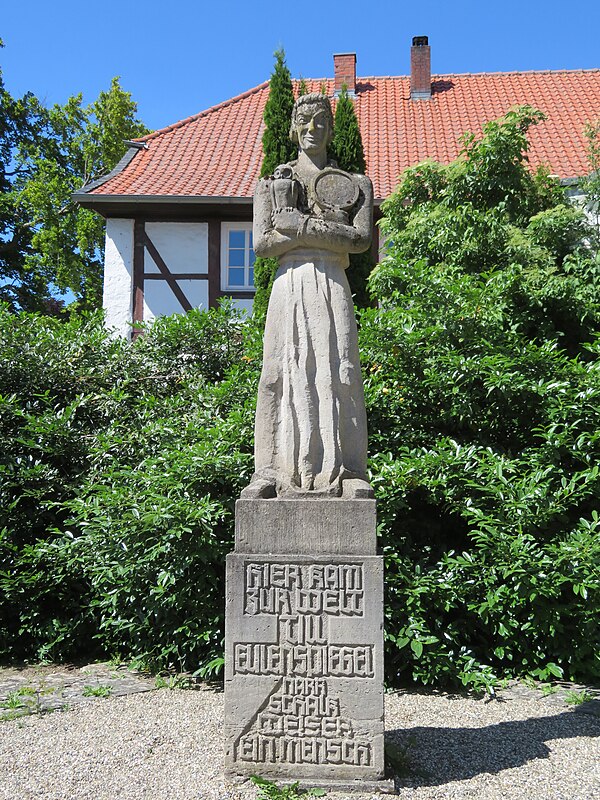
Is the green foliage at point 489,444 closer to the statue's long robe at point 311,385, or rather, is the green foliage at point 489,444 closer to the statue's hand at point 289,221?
the statue's long robe at point 311,385

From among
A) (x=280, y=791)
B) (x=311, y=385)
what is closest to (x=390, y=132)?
(x=311, y=385)

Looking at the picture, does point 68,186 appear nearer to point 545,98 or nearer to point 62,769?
point 545,98

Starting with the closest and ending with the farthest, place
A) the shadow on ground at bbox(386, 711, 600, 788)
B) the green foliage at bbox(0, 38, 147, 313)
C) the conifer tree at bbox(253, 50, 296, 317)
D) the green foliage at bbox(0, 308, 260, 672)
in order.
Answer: the shadow on ground at bbox(386, 711, 600, 788)
the green foliage at bbox(0, 308, 260, 672)
the conifer tree at bbox(253, 50, 296, 317)
the green foliage at bbox(0, 38, 147, 313)

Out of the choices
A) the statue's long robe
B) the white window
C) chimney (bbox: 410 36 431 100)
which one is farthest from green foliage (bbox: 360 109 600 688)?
chimney (bbox: 410 36 431 100)

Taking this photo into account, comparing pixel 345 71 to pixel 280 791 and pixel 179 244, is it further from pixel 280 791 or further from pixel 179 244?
pixel 280 791

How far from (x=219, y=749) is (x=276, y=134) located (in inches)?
322

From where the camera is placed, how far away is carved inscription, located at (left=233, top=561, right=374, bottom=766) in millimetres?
3297

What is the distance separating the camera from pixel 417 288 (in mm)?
6773

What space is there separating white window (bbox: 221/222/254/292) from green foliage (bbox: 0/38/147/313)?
829 centimetres

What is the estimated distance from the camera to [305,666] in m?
3.34

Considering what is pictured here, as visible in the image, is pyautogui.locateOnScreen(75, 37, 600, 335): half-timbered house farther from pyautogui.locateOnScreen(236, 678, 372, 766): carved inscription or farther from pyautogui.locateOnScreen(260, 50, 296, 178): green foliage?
pyautogui.locateOnScreen(236, 678, 372, 766): carved inscription

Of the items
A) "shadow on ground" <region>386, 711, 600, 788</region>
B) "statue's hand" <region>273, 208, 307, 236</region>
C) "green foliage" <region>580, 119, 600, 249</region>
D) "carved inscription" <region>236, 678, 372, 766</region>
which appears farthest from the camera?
"green foliage" <region>580, 119, 600, 249</region>

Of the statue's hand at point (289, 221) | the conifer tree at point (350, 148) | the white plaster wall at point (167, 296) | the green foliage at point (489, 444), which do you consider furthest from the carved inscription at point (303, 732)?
the white plaster wall at point (167, 296)

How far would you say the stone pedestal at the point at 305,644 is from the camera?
3.29 meters
